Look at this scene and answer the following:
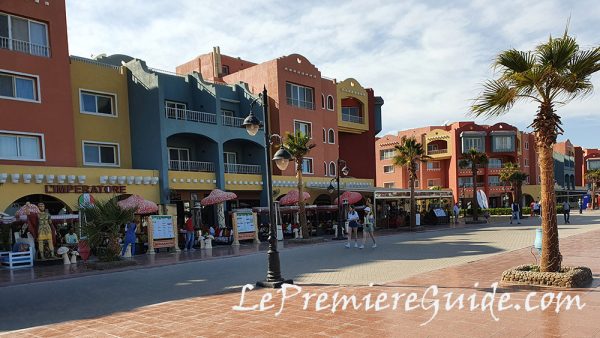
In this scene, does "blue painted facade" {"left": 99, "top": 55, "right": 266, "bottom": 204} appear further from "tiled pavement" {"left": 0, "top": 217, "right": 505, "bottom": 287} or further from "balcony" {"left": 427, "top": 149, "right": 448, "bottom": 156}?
"balcony" {"left": 427, "top": 149, "right": 448, "bottom": 156}

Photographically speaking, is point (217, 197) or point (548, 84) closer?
point (548, 84)

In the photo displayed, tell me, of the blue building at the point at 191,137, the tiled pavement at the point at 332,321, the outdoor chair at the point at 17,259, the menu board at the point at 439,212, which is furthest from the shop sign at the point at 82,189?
the menu board at the point at 439,212

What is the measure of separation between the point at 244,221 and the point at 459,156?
4202 centimetres

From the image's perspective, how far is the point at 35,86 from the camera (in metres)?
21.2

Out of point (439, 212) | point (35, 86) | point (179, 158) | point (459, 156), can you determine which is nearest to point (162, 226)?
point (35, 86)

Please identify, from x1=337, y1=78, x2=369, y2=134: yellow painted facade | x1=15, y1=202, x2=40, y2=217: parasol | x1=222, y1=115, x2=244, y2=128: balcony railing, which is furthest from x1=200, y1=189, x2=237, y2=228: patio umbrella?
x1=337, y1=78, x2=369, y2=134: yellow painted facade

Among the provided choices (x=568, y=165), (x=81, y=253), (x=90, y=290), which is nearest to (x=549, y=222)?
(x=90, y=290)

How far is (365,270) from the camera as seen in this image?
12297 millimetres

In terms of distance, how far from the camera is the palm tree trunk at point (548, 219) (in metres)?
9.21

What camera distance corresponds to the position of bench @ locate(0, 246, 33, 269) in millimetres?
15844

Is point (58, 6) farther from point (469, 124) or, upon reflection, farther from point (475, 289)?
point (469, 124)

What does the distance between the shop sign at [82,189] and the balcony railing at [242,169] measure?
809 centimetres

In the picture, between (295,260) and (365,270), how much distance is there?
367cm

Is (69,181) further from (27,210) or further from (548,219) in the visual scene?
(548,219)
